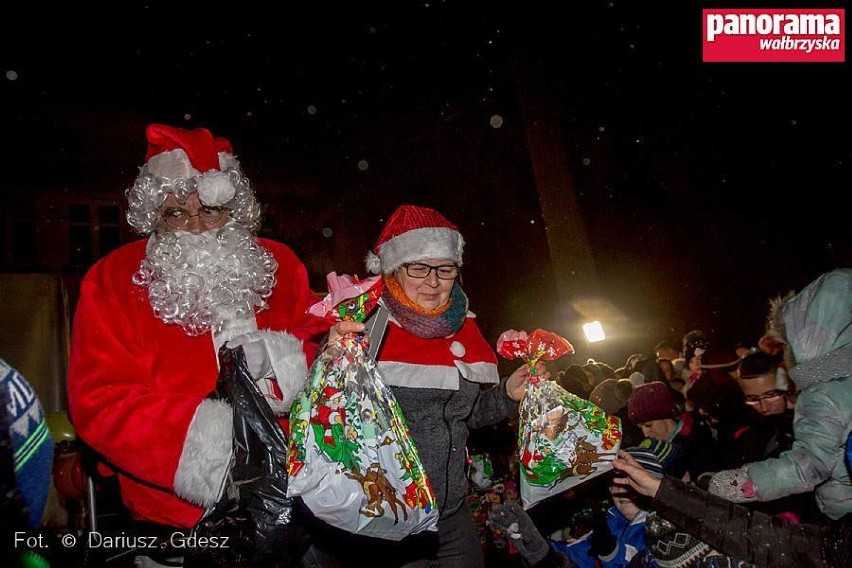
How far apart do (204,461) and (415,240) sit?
1.39 m

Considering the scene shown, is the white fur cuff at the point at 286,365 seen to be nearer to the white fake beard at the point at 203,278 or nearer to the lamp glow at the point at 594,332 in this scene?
the white fake beard at the point at 203,278

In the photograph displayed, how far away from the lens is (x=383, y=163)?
1408cm

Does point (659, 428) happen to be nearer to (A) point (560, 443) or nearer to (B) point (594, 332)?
(A) point (560, 443)

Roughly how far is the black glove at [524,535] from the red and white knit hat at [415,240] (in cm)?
135

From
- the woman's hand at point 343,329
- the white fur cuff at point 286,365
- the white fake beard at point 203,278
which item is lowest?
the white fur cuff at point 286,365

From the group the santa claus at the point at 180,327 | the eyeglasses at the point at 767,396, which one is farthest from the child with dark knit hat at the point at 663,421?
the santa claus at the point at 180,327

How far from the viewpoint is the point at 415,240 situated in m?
2.95

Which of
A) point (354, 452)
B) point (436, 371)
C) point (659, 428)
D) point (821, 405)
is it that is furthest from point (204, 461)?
point (659, 428)

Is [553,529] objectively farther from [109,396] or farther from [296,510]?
[109,396]

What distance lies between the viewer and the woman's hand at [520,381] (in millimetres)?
2904

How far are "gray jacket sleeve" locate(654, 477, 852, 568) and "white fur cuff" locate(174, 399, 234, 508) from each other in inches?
63.7

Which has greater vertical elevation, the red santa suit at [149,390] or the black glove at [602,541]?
the red santa suit at [149,390]

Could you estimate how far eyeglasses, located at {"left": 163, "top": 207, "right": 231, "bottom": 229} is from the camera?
8.84ft

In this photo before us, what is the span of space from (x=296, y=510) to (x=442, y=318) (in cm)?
118
